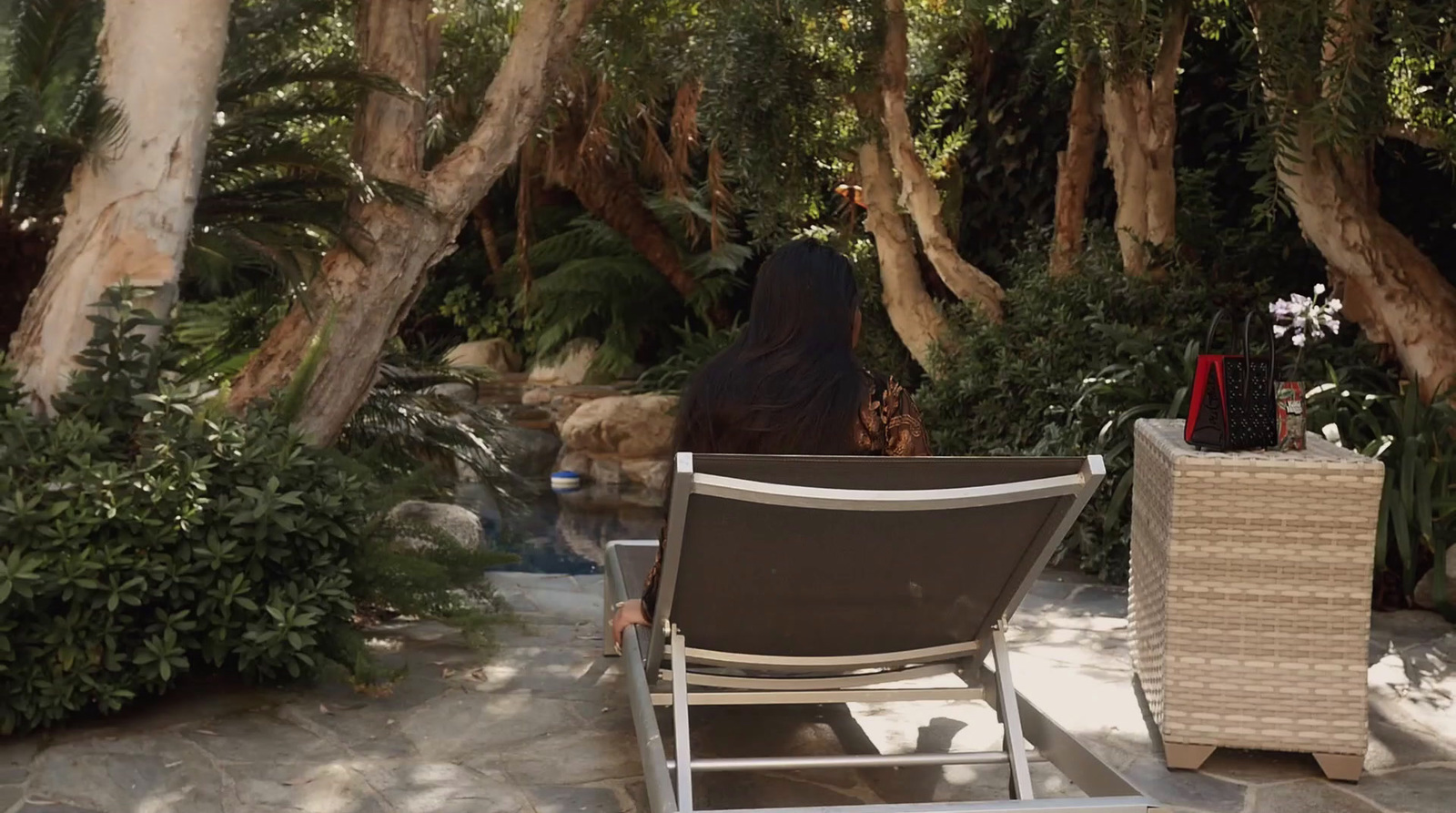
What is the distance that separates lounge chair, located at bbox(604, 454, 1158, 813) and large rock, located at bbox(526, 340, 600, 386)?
10.5m

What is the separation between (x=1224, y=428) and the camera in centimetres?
323

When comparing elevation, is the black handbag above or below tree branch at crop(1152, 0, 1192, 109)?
below

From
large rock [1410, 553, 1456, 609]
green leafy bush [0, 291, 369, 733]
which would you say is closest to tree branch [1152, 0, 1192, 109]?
large rock [1410, 553, 1456, 609]

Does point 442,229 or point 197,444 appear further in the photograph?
point 442,229

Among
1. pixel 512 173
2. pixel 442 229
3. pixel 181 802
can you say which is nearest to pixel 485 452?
pixel 442 229

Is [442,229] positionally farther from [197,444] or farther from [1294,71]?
[1294,71]

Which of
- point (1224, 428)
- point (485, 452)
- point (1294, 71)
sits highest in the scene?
point (1294, 71)

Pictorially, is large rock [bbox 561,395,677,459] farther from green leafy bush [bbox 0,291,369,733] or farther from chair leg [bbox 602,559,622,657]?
green leafy bush [bbox 0,291,369,733]

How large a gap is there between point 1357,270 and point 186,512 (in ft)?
15.6

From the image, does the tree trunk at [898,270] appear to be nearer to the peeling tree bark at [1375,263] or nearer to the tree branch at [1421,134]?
the peeling tree bark at [1375,263]

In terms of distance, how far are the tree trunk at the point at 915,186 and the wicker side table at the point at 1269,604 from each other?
14.9 ft

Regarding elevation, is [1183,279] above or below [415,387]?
above

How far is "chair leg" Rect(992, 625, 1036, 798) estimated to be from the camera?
2.69 metres

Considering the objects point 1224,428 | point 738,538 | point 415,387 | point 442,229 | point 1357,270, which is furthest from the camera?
point 415,387
